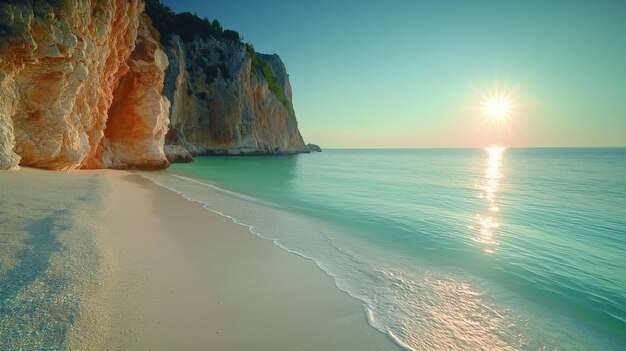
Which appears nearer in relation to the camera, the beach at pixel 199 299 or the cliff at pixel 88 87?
the beach at pixel 199 299

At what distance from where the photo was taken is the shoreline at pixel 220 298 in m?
2.52

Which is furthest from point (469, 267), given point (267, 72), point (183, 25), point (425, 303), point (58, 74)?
point (267, 72)

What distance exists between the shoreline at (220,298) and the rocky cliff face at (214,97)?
125ft

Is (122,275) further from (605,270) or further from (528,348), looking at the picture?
(605,270)

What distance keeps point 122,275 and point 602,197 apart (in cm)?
2091

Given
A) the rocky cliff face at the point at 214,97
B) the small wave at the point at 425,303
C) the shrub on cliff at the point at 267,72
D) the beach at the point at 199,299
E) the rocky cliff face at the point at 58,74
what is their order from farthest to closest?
the shrub on cliff at the point at 267,72, the rocky cliff face at the point at 214,97, the rocky cliff face at the point at 58,74, the small wave at the point at 425,303, the beach at the point at 199,299

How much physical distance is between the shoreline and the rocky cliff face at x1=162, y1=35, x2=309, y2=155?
125 ft

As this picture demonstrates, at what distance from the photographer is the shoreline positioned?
2.52 meters

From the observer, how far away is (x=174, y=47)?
1551 inches

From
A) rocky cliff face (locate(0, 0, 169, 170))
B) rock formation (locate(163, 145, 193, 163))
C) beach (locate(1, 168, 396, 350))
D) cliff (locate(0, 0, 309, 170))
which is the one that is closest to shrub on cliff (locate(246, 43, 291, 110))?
cliff (locate(0, 0, 309, 170))

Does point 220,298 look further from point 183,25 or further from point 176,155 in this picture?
point 183,25

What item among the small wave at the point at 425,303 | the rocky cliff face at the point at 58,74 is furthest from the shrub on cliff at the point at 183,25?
the small wave at the point at 425,303

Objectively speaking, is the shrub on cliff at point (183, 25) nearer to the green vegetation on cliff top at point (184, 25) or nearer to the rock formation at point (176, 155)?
the green vegetation on cliff top at point (184, 25)

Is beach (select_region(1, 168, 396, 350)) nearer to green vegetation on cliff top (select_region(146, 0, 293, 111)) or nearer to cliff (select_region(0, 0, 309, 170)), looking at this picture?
cliff (select_region(0, 0, 309, 170))
